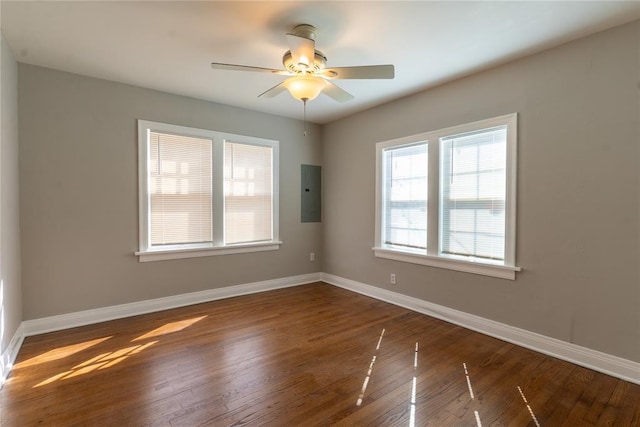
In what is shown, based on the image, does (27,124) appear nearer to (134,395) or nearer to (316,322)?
(134,395)

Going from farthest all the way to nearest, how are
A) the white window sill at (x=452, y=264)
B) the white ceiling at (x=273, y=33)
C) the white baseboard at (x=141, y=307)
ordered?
the white baseboard at (x=141, y=307)
the white window sill at (x=452, y=264)
the white ceiling at (x=273, y=33)

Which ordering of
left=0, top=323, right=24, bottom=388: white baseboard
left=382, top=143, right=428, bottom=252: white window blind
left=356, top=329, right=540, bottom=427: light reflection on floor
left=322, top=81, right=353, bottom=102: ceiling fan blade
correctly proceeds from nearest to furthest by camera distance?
left=356, top=329, right=540, bottom=427: light reflection on floor
left=0, top=323, right=24, bottom=388: white baseboard
left=322, top=81, right=353, bottom=102: ceiling fan blade
left=382, top=143, right=428, bottom=252: white window blind

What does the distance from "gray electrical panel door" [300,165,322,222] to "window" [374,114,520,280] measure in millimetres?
1217

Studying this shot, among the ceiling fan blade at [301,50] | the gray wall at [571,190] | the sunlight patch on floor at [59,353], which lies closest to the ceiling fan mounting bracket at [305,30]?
the ceiling fan blade at [301,50]

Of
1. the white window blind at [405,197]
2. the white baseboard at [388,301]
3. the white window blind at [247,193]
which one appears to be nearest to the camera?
the white baseboard at [388,301]

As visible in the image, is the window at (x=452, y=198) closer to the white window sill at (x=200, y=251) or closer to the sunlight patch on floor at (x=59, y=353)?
the white window sill at (x=200, y=251)

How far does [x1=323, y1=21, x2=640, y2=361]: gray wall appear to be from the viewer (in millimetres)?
2285

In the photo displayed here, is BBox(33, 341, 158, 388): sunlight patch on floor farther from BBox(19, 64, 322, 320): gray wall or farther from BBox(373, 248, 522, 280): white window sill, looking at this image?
BBox(373, 248, 522, 280): white window sill

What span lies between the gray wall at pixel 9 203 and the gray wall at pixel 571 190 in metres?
4.00

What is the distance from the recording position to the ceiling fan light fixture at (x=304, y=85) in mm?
2393

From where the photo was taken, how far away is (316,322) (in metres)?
3.37

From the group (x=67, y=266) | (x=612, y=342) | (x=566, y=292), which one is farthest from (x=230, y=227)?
(x=612, y=342)

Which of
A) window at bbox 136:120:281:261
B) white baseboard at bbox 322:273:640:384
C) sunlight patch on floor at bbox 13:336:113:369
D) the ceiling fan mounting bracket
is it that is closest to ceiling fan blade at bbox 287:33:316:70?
the ceiling fan mounting bracket

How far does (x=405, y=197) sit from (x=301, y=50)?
7.92ft
